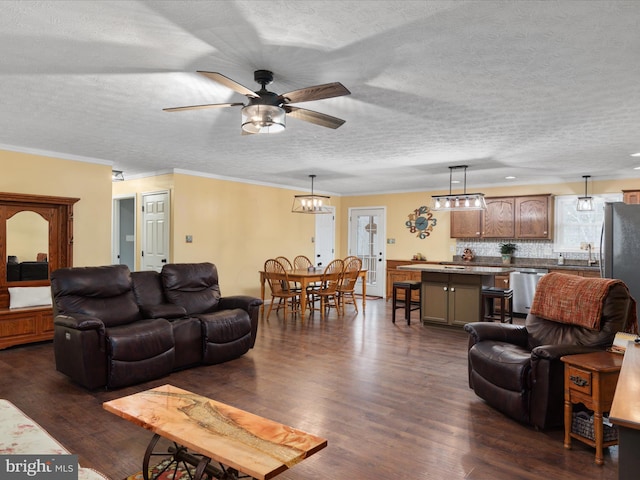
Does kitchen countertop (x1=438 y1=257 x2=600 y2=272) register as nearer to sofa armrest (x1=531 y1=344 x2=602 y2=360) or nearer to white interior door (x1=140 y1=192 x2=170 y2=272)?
sofa armrest (x1=531 y1=344 x2=602 y2=360)

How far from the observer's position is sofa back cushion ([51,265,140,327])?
392 centimetres

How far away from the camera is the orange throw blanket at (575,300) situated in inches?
116

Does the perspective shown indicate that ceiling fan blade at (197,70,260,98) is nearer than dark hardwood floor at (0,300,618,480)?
Result: Yes

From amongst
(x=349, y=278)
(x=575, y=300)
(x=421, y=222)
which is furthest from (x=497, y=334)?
(x=421, y=222)

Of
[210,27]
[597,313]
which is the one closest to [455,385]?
[597,313]

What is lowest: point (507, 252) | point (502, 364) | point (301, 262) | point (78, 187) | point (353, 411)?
point (353, 411)

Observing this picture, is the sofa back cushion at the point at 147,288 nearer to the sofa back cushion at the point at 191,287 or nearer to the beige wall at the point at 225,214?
the sofa back cushion at the point at 191,287

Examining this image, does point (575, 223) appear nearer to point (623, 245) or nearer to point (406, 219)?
point (406, 219)

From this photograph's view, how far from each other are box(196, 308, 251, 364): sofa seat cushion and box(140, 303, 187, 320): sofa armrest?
0.21 m

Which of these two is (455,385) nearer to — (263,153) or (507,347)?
(507,347)

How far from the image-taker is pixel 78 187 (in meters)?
5.70

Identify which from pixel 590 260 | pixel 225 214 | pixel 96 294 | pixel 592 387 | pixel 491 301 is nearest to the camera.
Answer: pixel 592 387

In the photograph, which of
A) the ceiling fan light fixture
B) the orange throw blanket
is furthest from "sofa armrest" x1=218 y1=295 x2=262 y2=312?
the orange throw blanket

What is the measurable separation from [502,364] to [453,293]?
3039mm
